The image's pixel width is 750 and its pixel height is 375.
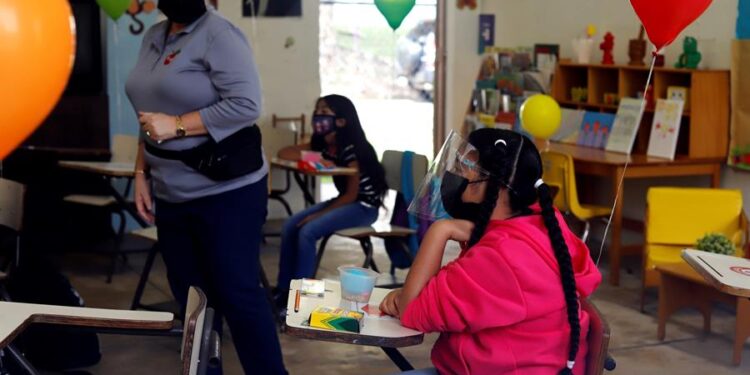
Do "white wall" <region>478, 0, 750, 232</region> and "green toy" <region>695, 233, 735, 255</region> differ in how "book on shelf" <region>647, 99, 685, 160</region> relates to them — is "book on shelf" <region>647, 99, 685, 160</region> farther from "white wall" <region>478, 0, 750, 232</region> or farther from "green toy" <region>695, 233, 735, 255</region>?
"green toy" <region>695, 233, 735, 255</region>

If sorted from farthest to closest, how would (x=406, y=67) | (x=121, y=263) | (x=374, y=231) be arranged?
(x=406, y=67)
(x=121, y=263)
(x=374, y=231)

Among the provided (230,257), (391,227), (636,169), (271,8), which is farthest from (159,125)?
(271,8)

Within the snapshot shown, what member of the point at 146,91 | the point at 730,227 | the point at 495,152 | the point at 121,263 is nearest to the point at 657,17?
the point at 495,152

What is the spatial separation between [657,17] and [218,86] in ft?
4.94

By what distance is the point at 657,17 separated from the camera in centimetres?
355

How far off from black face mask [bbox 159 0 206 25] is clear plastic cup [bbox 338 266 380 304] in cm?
103

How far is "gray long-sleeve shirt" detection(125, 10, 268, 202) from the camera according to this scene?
10.9 feet

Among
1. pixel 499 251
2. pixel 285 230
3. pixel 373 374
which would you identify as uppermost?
pixel 499 251

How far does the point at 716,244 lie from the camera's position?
510 centimetres

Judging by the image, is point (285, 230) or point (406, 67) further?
point (406, 67)

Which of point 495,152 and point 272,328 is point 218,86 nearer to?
point 272,328

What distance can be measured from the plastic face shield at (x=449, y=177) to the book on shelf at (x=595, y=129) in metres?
4.38

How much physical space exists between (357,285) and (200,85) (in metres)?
0.94

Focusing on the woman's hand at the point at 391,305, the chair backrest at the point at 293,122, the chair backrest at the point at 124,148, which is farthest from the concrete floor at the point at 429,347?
the chair backrest at the point at 293,122
